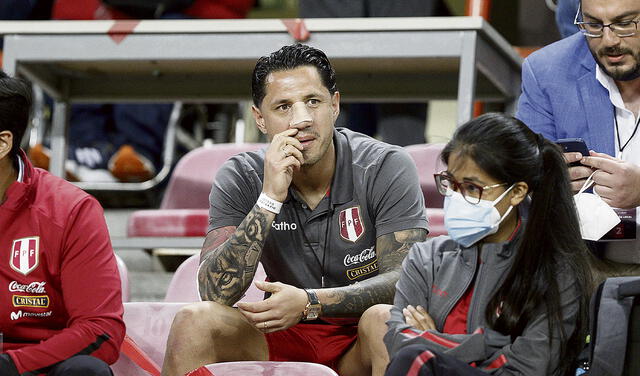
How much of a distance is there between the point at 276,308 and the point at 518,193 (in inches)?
24.9

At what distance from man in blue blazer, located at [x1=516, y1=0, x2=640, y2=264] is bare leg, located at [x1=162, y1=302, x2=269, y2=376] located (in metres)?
0.89

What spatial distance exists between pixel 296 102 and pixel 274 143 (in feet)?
0.46

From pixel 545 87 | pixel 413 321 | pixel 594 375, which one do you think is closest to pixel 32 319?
pixel 413 321

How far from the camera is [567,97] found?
3045mm

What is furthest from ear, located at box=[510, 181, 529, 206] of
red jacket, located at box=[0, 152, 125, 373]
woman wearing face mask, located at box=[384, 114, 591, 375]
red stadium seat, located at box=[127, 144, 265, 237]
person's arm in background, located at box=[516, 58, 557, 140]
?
red stadium seat, located at box=[127, 144, 265, 237]

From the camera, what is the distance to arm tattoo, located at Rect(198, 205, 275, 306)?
279 centimetres

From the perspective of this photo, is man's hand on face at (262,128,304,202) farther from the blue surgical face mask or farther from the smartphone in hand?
the smartphone in hand

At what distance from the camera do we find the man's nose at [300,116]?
2877 millimetres

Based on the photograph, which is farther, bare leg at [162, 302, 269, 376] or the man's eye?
bare leg at [162, 302, 269, 376]

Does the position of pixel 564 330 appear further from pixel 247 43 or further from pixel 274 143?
pixel 247 43

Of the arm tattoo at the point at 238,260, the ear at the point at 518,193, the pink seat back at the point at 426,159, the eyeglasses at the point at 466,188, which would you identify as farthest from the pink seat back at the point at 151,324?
the pink seat back at the point at 426,159

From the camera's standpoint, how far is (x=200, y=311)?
2.71 meters

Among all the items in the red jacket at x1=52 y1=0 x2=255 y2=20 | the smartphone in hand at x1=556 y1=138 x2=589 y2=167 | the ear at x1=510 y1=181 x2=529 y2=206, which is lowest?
the ear at x1=510 y1=181 x2=529 y2=206

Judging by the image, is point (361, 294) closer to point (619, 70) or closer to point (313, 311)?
point (313, 311)
